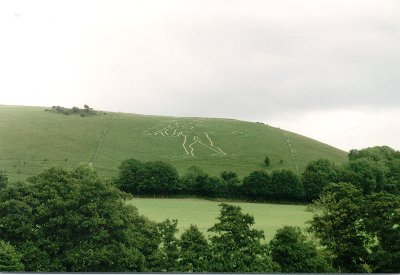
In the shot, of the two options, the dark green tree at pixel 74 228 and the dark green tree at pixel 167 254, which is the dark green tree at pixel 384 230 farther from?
the dark green tree at pixel 74 228

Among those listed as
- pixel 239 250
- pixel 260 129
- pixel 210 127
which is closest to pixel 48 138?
pixel 210 127

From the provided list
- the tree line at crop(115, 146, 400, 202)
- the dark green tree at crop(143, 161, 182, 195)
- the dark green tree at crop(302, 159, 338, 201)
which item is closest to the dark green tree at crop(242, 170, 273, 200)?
the tree line at crop(115, 146, 400, 202)

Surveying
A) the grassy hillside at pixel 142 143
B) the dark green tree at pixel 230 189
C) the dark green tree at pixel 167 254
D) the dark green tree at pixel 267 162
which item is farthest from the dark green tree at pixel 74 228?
the dark green tree at pixel 267 162

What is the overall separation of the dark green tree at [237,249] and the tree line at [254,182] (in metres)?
29.9

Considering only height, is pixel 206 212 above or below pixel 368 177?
below

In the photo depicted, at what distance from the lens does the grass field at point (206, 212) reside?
38.3 metres

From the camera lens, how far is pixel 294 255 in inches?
896

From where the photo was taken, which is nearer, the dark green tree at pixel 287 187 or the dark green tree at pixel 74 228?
the dark green tree at pixel 74 228

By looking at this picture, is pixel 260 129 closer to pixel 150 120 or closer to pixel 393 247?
pixel 150 120

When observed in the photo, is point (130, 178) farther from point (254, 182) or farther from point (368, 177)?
point (368, 177)

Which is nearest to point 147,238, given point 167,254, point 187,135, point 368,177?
point 167,254

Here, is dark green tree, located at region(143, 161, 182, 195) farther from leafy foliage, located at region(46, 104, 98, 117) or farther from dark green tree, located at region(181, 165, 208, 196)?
leafy foliage, located at region(46, 104, 98, 117)

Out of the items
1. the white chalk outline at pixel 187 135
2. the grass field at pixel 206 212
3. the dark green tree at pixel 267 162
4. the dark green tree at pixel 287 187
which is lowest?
the grass field at pixel 206 212

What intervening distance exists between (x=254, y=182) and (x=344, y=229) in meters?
28.6
